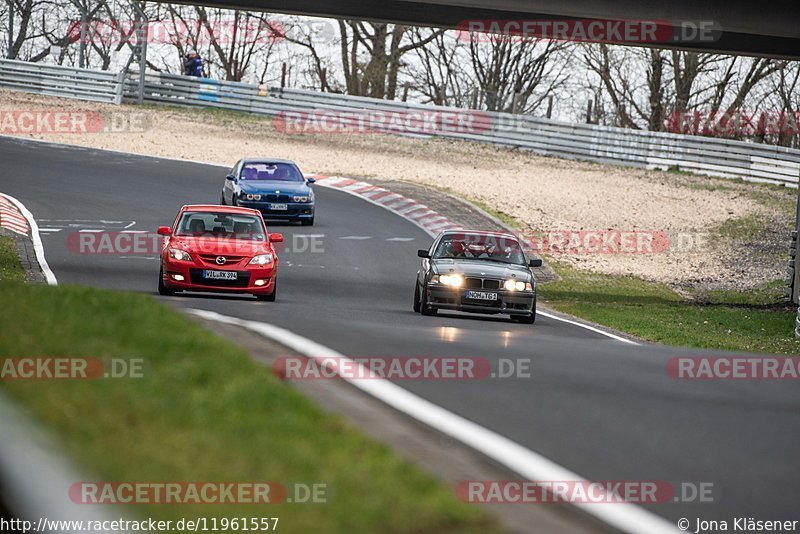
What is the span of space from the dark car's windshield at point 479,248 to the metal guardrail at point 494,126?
28.6 m

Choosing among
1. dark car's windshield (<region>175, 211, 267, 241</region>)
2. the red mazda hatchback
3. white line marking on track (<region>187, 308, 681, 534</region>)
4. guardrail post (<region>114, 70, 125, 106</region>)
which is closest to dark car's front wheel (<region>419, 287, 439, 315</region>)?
the red mazda hatchback

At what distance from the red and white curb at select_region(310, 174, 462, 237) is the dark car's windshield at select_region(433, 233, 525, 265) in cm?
1146

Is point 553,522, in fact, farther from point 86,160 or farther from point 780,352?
point 86,160

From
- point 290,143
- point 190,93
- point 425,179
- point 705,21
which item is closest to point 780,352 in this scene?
point 705,21

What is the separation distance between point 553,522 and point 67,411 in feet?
8.03

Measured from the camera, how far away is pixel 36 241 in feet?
79.3

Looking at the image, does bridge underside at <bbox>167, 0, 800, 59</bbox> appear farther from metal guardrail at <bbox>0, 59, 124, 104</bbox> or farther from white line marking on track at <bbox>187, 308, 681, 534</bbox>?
metal guardrail at <bbox>0, 59, 124, 104</bbox>

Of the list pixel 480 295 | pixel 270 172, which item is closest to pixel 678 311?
pixel 480 295

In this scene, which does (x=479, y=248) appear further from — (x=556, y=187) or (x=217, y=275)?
(x=556, y=187)

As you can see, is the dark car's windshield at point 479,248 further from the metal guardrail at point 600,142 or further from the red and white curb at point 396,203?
the metal guardrail at point 600,142

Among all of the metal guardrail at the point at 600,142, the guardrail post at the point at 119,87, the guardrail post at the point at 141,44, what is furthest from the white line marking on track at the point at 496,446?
the guardrail post at the point at 119,87

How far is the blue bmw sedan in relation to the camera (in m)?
27.8

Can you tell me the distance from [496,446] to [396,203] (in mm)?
28454

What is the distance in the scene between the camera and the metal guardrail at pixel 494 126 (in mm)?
46000
